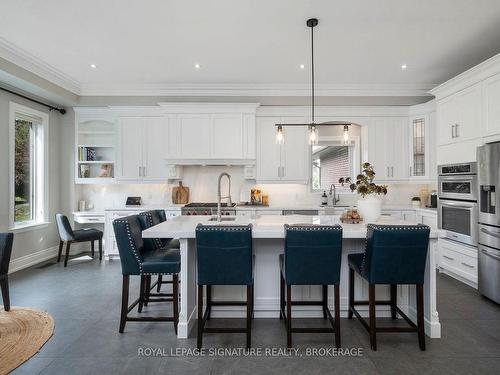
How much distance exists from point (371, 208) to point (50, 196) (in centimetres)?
524

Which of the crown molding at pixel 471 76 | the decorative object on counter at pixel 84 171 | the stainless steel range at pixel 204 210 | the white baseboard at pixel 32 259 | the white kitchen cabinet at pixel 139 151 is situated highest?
the crown molding at pixel 471 76

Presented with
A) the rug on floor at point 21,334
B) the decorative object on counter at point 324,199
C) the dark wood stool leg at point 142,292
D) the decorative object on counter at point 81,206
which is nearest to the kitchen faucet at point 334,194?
the decorative object on counter at point 324,199

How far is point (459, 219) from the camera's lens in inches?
152

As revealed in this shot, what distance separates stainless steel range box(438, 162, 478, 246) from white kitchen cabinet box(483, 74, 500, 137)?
1.43 feet

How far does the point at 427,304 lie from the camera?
2.58 m

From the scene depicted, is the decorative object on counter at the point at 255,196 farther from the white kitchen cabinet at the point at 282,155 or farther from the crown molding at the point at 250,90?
the crown molding at the point at 250,90

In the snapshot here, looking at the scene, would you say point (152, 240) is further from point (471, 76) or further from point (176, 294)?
point (471, 76)

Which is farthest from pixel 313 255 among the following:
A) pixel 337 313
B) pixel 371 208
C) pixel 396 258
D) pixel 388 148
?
pixel 388 148

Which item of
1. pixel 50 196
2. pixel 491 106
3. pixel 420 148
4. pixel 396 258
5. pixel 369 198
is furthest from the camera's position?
pixel 50 196

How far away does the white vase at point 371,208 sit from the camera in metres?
2.91

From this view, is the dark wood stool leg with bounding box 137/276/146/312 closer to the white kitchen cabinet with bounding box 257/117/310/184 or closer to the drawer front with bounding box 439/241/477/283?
the white kitchen cabinet with bounding box 257/117/310/184

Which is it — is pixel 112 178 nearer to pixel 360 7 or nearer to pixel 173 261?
pixel 173 261

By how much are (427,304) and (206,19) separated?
349 cm

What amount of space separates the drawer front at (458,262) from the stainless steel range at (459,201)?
0.20 meters
